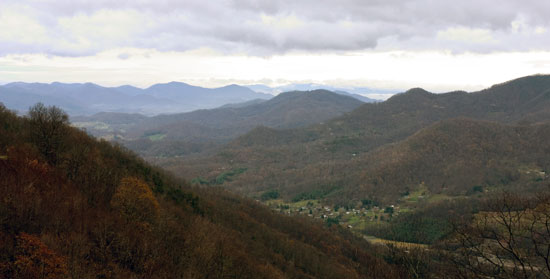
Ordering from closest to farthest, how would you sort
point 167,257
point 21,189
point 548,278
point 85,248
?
point 548,278 < point 85,248 < point 21,189 < point 167,257

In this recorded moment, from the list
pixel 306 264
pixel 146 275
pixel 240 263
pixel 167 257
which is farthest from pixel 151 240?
pixel 306 264

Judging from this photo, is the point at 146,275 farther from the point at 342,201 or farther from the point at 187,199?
the point at 342,201

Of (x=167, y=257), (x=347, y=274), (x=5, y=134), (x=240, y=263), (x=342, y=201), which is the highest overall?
(x=5, y=134)

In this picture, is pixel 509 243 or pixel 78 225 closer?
pixel 509 243

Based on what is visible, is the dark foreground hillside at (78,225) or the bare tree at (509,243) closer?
the bare tree at (509,243)

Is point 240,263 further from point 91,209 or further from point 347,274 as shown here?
point 347,274

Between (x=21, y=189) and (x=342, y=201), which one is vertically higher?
(x=21, y=189)

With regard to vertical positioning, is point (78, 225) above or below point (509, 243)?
below

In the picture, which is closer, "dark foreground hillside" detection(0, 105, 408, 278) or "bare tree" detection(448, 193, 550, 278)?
"bare tree" detection(448, 193, 550, 278)

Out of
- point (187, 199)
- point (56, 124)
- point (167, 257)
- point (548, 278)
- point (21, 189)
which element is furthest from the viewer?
point (187, 199)

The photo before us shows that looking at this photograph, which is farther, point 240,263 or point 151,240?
point 240,263
